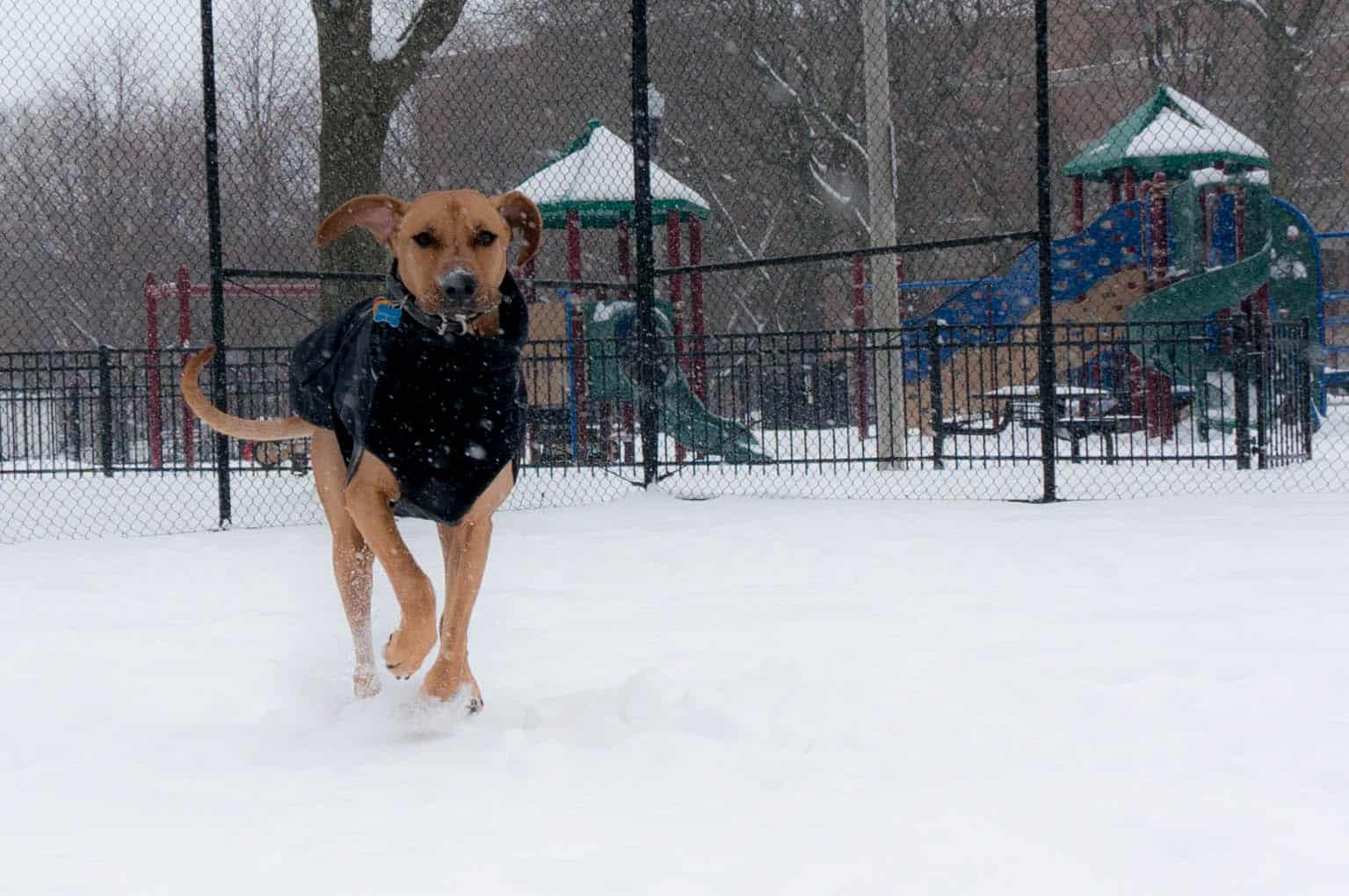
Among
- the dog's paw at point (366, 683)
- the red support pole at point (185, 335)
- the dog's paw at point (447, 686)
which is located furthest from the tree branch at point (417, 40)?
the dog's paw at point (447, 686)

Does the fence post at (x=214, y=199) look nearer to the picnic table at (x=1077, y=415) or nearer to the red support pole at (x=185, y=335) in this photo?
the picnic table at (x=1077, y=415)

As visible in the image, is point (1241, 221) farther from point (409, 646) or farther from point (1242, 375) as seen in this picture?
point (409, 646)

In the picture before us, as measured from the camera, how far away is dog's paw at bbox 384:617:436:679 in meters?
3.36

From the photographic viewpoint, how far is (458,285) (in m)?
3.25

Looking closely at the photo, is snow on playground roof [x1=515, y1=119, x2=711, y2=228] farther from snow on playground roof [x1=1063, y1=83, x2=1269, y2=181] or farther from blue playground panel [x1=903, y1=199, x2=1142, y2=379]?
snow on playground roof [x1=1063, y1=83, x2=1269, y2=181]

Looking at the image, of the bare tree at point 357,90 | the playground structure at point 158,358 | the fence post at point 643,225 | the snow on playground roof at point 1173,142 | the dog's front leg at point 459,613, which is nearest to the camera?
the dog's front leg at point 459,613

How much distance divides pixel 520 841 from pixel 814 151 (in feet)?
59.1

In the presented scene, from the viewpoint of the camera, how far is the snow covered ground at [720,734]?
2434 millimetres

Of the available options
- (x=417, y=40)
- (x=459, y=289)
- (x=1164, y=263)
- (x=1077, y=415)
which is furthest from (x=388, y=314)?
(x=1077, y=415)

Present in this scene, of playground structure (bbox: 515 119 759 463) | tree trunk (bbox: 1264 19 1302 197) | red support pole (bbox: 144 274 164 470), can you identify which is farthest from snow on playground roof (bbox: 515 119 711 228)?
tree trunk (bbox: 1264 19 1302 197)

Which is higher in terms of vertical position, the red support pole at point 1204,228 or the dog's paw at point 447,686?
the red support pole at point 1204,228

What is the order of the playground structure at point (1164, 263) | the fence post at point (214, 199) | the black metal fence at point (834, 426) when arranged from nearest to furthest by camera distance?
the fence post at point (214, 199)
the black metal fence at point (834, 426)
the playground structure at point (1164, 263)

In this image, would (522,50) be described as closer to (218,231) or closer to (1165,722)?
Answer: (218,231)

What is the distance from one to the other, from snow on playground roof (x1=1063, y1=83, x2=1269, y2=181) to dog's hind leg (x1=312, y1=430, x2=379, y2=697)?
1221 cm
